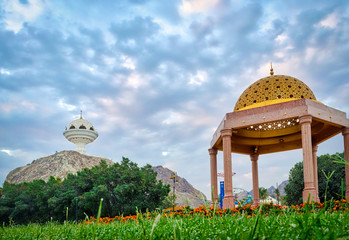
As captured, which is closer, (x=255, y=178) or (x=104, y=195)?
(x=255, y=178)

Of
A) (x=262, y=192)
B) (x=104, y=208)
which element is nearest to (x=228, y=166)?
(x=104, y=208)

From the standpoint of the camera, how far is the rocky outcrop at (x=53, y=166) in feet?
244

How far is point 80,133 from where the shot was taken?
83875 millimetres

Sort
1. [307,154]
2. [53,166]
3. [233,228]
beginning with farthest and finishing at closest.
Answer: [53,166], [307,154], [233,228]

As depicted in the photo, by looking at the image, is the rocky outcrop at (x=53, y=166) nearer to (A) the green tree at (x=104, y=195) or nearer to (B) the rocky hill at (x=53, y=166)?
(B) the rocky hill at (x=53, y=166)

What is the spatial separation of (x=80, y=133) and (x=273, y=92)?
245ft

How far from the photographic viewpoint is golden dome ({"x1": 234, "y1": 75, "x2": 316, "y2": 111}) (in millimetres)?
15984

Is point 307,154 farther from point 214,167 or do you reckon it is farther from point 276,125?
point 214,167

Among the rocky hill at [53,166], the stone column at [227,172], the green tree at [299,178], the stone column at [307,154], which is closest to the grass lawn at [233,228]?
the stone column at [307,154]

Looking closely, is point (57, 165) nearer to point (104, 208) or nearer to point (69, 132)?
point (69, 132)

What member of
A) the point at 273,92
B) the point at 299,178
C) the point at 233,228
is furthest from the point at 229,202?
the point at 299,178

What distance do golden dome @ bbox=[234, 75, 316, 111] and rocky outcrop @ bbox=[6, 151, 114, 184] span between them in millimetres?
63636

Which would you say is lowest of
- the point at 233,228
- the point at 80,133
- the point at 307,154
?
the point at 233,228

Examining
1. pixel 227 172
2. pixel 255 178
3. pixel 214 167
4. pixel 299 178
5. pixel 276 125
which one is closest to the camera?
pixel 227 172
